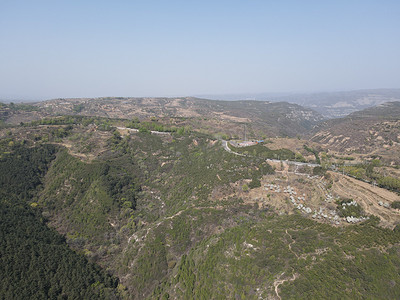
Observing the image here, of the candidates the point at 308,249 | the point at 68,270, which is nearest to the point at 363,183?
the point at 308,249

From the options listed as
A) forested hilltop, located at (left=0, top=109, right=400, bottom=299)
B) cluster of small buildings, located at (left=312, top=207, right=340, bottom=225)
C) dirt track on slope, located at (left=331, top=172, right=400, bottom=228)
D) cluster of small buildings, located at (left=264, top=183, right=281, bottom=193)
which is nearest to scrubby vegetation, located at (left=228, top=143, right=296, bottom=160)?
forested hilltop, located at (left=0, top=109, right=400, bottom=299)

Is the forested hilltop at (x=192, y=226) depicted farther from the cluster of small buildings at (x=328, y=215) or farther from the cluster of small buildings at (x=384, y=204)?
the cluster of small buildings at (x=328, y=215)

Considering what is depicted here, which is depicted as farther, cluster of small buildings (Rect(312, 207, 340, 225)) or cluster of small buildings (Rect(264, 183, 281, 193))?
cluster of small buildings (Rect(264, 183, 281, 193))

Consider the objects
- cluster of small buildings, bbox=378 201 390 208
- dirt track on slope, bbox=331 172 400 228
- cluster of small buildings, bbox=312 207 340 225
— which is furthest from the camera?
cluster of small buildings, bbox=312 207 340 225

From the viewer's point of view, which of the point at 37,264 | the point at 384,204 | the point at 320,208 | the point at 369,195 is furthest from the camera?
the point at 320,208

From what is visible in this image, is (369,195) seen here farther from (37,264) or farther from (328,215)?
(37,264)

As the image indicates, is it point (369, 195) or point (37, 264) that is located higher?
point (369, 195)

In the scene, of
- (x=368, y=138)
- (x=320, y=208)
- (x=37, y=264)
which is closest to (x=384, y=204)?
(x=320, y=208)

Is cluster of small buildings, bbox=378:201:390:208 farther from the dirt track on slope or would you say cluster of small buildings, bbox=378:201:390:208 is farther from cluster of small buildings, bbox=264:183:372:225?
the dirt track on slope
